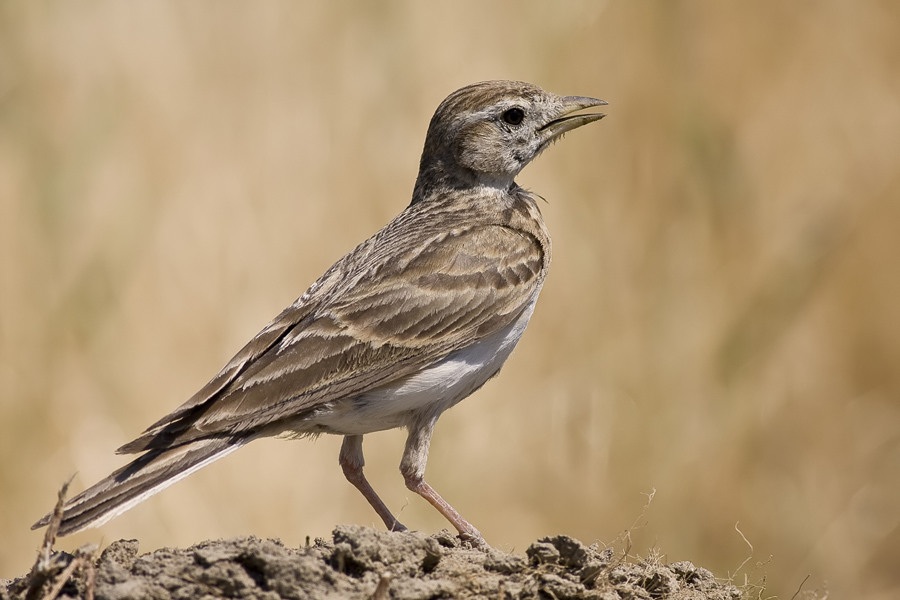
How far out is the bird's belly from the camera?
22.2ft

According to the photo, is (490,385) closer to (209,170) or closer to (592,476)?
(592,476)

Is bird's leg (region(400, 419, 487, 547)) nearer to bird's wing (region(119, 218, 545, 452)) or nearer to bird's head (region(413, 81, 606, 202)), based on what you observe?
bird's wing (region(119, 218, 545, 452))

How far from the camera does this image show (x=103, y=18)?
32.6 ft

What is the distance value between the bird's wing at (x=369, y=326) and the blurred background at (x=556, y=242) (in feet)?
7.74

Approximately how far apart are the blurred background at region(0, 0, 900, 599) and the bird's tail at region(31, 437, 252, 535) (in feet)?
10.6

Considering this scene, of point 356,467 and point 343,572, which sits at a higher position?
point 356,467

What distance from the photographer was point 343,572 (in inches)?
220

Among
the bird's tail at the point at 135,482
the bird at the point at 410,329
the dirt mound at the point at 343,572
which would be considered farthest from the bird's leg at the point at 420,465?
the bird's tail at the point at 135,482

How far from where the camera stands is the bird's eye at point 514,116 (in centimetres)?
793

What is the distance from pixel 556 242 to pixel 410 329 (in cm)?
323

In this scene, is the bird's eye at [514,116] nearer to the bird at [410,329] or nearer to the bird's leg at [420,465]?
the bird at [410,329]

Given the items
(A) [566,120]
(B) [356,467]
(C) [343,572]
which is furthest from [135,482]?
(A) [566,120]

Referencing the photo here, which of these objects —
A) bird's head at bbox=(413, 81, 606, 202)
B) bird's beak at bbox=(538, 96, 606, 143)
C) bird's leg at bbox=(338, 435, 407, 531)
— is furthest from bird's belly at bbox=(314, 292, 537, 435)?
bird's beak at bbox=(538, 96, 606, 143)

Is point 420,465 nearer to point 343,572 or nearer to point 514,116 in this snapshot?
point 343,572
